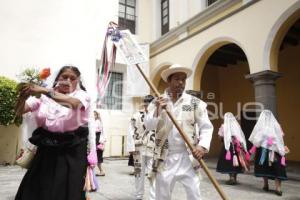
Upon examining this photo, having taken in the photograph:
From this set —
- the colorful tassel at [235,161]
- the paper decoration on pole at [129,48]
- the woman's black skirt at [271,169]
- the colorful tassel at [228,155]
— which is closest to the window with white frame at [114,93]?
the colorful tassel at [228,155]

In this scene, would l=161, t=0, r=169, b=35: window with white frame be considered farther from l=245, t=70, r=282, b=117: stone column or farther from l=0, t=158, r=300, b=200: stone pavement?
l=0, t=158, r=300, b=200: stone pavement

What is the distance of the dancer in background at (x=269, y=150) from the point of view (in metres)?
6.44

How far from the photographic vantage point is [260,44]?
354 inches

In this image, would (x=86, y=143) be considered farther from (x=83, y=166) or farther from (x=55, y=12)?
(x=55, y=12)

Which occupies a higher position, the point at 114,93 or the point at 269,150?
the point at 114,93

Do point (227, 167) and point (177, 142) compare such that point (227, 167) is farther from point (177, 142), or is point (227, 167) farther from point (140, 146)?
point (177, 142)

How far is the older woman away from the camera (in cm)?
245

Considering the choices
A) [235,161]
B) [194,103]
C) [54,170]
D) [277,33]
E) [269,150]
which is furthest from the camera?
[277,33]

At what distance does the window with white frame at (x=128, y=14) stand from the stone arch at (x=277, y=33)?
321 inches

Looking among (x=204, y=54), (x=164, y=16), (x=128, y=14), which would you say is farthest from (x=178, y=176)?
(x=128, y=14)

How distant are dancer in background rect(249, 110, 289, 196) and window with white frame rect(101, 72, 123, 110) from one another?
836cm

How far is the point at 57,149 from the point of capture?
98.9 inches

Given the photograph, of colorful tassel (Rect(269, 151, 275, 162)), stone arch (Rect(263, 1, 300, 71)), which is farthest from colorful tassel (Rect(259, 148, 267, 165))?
stone arch (Rect(263, 1, 300, 71))

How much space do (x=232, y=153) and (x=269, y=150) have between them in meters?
1.02
